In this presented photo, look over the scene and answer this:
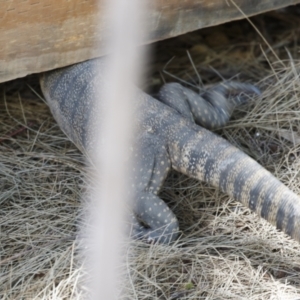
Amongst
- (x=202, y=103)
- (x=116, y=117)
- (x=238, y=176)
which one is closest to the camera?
(x=116, y=117)

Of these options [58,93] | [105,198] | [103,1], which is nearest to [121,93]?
[105,198]

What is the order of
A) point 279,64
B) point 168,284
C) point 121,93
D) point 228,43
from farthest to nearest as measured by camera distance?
point 228,43 → point 279,64 → point 168,284 → point 121,93

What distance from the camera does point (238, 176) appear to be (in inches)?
117

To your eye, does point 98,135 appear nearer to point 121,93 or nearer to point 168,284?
point 168,284

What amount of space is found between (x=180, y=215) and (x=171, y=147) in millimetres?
354

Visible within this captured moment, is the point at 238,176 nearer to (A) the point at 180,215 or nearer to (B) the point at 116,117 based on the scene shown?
(A) the point at 180,215

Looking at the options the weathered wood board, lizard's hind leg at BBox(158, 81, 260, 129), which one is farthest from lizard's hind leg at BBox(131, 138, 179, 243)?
the weathered wood board

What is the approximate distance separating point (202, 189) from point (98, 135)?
2.04ft

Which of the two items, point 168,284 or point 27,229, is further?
point 27,229

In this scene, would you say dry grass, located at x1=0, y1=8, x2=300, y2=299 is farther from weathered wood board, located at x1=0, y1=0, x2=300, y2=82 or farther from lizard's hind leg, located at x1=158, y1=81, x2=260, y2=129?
weathered wood board, located at x1=0, y1=0, x2=300, y2=82

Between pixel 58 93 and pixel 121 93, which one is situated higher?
pixel 121 93

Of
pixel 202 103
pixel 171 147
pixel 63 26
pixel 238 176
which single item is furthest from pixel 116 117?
pixel 202 103

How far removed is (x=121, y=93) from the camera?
3.74ft

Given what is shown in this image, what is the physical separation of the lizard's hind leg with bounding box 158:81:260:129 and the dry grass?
86 mm
